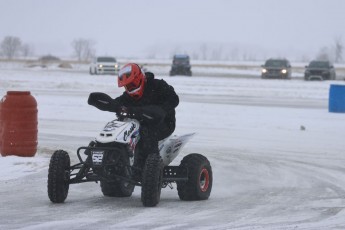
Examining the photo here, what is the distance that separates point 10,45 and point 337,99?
6241 inches

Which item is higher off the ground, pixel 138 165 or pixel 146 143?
pixel 146 143

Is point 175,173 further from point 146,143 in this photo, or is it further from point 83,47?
point 83,47

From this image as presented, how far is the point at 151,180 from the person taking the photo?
877 centimetres

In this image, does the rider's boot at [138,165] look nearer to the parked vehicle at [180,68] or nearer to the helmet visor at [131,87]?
the helmet visor at [131,87]

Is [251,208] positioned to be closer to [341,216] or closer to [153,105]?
[341,216]

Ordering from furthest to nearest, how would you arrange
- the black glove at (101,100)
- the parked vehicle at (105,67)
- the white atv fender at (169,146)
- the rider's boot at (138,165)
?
the parked vehicle at (105,67) < the white atv fender at (169,146) < the black glove at (101,100) < the rider's boot at (138,165)

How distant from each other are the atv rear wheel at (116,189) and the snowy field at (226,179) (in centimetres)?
11

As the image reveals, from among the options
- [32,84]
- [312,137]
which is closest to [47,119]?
[312,137]

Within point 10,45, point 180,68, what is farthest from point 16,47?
point 180,68

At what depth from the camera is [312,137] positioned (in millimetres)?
18875

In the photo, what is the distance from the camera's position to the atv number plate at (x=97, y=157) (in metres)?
8.78

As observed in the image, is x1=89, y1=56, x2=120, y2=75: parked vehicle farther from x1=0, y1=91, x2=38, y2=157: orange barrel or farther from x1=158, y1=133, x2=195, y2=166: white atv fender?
x1=158, y1=133, x2=195, y2=166: white atv fender

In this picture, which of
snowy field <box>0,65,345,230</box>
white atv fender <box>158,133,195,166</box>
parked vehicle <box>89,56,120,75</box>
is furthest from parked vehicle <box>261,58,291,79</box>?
white atv fender <box>158,133,195,166</box>

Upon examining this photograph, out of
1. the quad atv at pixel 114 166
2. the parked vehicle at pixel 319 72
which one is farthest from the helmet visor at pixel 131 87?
the parked vehicle at pixel 319 72
